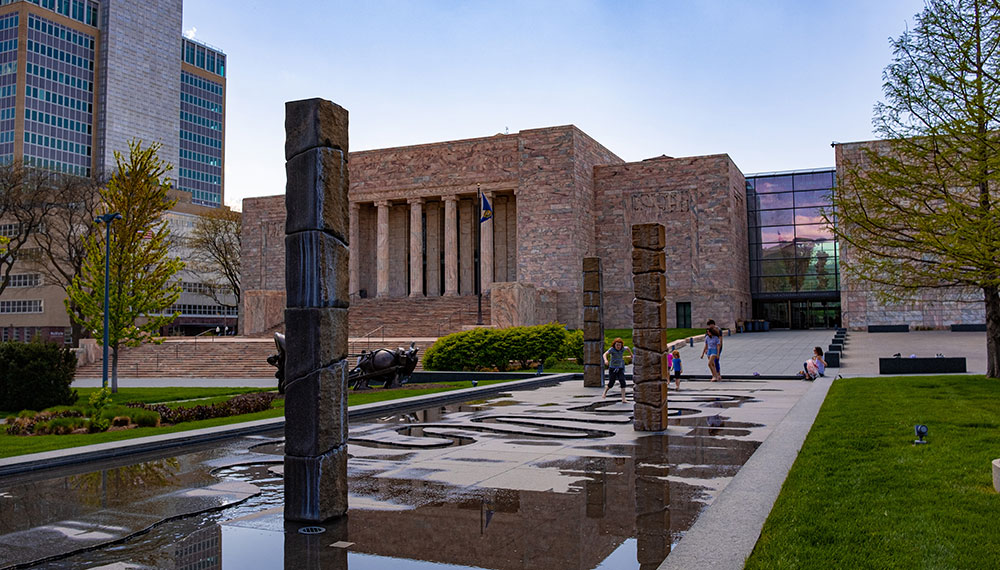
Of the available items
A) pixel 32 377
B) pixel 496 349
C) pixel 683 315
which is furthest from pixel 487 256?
pixel 32 377

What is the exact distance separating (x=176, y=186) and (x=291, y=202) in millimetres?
108942

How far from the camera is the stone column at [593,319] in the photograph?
66.6 ft

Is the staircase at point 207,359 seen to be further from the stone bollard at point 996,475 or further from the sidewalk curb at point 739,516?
the stone bollard at point 996,475

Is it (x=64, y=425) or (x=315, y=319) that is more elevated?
(x=315, y=319)

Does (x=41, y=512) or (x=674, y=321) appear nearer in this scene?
(x=41, y=512)

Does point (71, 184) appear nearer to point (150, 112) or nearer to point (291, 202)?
point (291, 202)

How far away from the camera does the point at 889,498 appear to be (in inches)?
261

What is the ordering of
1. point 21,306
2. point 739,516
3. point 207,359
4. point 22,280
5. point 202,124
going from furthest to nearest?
1. point 202,124
2. point 22,280
3. point 21,306
4. point 207,359
5. point 739,516

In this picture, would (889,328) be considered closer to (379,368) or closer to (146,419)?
(379,368)

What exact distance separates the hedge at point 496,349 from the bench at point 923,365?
38.8 feet

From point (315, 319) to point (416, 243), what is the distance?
162ft

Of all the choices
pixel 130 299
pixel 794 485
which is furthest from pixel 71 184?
pixel 794 485

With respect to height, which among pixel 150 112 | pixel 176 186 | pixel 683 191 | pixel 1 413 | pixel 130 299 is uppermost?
pixel 150 112

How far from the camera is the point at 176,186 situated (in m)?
106
